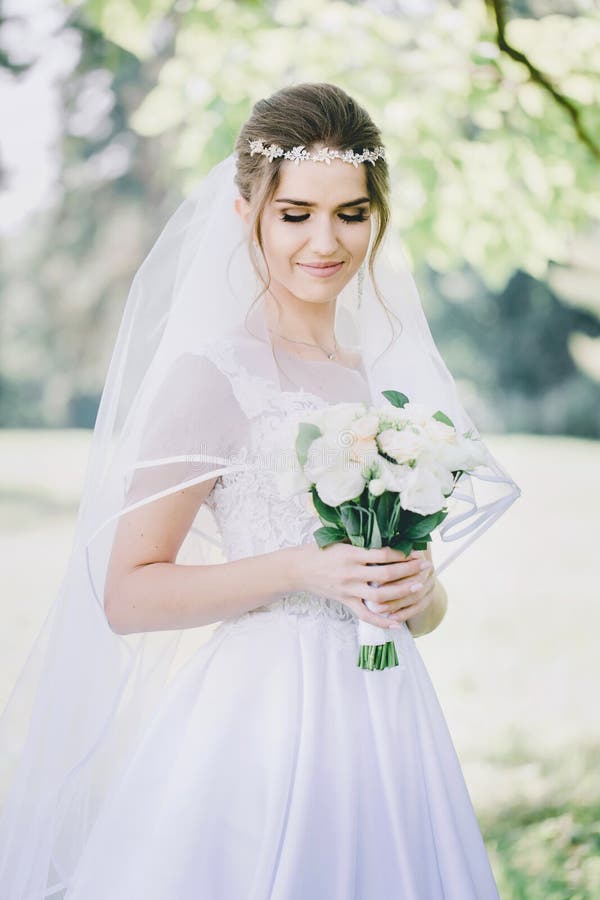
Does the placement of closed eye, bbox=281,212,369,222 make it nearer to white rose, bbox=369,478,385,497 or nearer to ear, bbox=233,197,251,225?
ear, bbox=233,197,251,225

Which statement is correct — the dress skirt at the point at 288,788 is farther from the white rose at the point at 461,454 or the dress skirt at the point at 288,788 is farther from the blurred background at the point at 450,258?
the blurred background at the point at 450,258

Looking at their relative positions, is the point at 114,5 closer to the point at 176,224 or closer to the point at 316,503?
the point at 176,224

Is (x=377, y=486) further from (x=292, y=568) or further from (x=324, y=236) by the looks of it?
(x=324, y=236)

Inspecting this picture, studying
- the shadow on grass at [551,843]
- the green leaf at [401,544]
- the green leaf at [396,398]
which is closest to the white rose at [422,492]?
the green leaf at [401,544]

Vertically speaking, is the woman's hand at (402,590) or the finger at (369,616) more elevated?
the woman's hand at (402,590)

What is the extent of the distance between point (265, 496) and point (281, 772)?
54 cm

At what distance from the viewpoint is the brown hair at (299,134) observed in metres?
2.23

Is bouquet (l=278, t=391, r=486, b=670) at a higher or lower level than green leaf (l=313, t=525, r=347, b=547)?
higher

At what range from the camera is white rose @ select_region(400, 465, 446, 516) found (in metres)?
1.81

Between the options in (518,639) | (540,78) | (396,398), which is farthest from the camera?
(518,639)

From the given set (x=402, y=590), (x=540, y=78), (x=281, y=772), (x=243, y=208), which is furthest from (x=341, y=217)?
(x=540, y=78)

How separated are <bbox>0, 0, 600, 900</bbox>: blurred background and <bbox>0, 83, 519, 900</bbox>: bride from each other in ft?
7.81

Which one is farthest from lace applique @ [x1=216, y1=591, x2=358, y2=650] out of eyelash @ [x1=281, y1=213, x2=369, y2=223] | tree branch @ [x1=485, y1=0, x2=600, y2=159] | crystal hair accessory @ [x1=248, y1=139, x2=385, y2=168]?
tree branch @ [x1=485, y1=0, x2=600, y2=159]

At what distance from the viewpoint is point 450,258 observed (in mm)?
5391
